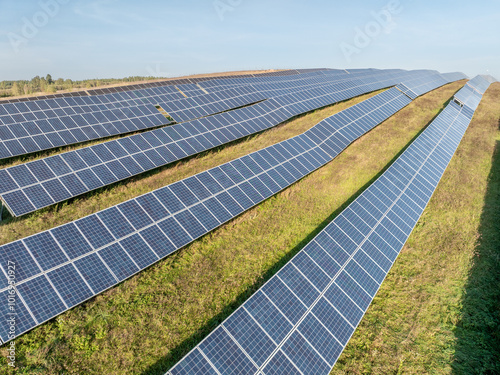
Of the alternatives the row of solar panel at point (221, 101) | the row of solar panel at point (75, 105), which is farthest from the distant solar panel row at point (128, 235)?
the row of solar panel at point (75, 105)

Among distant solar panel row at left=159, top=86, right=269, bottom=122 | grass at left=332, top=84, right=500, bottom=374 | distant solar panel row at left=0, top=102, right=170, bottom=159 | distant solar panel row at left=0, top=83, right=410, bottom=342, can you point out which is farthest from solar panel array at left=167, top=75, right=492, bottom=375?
distant solar panel row at left=159, top=86, right=269, bottom=122

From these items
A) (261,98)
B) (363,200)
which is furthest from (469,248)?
(261,98)

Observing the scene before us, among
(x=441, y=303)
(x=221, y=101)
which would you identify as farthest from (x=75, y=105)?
(x=441, y=303)

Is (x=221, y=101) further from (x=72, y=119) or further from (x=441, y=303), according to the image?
(x=441, y=303)

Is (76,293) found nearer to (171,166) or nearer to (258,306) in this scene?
(258,306)

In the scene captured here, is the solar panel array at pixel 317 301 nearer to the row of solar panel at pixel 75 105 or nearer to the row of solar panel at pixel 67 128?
the row of solar panel at pixel 67 128

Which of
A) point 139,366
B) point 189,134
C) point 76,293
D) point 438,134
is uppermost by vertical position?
point 438,134
